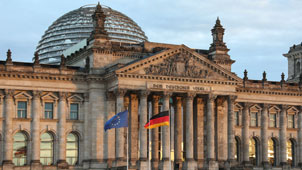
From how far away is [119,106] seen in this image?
72.1 meters

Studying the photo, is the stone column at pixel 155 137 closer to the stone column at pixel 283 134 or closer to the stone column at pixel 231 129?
the stone column at pixel 231 129

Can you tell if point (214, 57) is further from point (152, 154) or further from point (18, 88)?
point (18, 88)

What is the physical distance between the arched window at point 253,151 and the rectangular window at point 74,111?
978 inches

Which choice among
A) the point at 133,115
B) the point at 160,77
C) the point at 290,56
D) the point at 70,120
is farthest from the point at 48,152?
the point at 290,56

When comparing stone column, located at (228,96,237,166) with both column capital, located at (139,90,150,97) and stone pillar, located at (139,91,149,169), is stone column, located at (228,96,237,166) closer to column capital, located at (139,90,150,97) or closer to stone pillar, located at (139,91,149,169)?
column capital, located at (139,90,150,97)

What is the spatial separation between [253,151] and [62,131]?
27269mm

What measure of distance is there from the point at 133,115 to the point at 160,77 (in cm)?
549

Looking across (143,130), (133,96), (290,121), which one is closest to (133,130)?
(143,130)

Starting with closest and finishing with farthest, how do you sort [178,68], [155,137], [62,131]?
[62,131] < [178,68] < [155,137]

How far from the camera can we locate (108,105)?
245 ft

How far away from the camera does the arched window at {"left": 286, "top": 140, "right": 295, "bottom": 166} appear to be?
89.3 m

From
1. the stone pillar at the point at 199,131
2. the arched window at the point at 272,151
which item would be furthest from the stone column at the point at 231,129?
the arched window at the point at 272,151

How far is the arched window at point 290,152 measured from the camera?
89312 mm

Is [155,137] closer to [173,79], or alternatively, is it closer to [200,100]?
[200,100]
